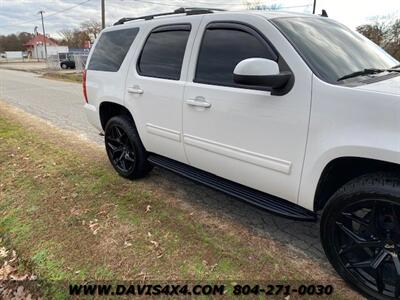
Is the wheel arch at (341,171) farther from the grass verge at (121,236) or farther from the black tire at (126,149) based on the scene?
the black tire at (126,149)

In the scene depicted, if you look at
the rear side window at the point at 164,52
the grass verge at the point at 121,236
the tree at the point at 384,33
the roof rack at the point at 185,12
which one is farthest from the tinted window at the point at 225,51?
the tree at the point at 384,33

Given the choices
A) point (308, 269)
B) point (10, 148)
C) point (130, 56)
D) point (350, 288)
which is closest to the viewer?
point (350, 288)

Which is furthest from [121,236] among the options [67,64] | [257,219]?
[67,64]

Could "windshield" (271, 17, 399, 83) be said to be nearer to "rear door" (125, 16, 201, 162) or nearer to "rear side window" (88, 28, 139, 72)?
"rear door" (125, 16, 201, 162)

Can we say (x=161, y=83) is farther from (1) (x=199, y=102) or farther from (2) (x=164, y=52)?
(1) (x=199, y=102)

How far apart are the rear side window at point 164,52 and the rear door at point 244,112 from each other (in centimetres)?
25

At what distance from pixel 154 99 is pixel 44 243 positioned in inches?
69.8

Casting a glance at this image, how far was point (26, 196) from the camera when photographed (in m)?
4.34

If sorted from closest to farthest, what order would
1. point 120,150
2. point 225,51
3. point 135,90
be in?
point 225,51 → point 135,90 → point 120,150

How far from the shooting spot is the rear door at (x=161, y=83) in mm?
3522

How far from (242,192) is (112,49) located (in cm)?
261

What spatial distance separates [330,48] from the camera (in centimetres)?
284

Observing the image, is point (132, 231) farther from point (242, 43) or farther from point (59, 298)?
point (242, 43)

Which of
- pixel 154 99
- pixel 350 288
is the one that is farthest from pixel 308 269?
pixel 154 99
